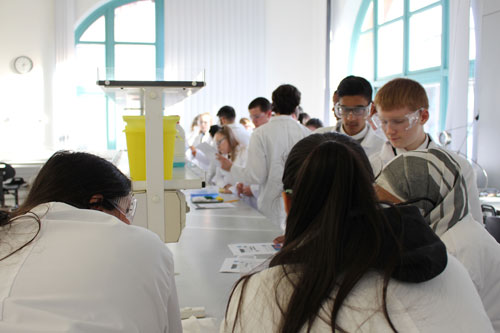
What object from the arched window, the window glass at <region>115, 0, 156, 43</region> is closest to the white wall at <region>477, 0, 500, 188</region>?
the arched window

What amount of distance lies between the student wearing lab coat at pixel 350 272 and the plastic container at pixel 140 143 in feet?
3.44

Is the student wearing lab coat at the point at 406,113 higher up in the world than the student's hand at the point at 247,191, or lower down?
higher up

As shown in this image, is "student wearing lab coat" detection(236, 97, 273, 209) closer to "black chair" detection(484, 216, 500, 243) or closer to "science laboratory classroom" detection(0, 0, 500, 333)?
"science laboratory classroom" detection(0, 0, 500, 333)

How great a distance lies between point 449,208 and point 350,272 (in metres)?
0.59

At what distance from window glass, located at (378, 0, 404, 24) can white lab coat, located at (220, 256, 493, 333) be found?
254 inches

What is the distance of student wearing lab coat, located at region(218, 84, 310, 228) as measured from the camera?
3.45m

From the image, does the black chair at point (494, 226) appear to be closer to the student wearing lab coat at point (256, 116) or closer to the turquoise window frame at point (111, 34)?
the student wearing lab coat at point (256, 116)

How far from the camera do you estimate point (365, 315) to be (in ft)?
2.52

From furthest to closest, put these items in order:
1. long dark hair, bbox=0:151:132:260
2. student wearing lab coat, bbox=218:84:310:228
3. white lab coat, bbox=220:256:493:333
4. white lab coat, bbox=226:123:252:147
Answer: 1. white lab coat, bbox=226:123:252:147
2. student wearing lab coat, bbox=218:84:310:228
3. long dark hair, bbox=0:151:132:260
4. white lab coat, bbox=220:256:493:333

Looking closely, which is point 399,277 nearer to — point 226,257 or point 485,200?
point 226,257

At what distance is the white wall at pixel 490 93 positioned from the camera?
4.37 meters

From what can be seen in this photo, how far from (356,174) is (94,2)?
28.0 ft

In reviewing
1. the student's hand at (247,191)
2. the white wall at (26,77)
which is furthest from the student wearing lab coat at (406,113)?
the white wall at (26,77)

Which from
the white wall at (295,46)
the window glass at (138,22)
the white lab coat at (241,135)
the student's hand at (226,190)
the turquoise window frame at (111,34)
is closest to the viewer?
the student's hand at (226,190)
